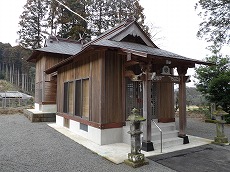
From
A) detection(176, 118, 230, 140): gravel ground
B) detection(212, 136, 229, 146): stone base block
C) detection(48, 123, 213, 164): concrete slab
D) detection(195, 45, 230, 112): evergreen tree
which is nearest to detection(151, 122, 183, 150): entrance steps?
detection(48, 123, 213, 164): concrete slab

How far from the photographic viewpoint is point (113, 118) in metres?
6.38

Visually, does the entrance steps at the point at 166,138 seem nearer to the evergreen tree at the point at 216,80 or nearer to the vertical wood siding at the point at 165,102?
the vertical wood siding at the point at 165,102

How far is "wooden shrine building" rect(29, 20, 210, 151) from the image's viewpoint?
5.59 meters

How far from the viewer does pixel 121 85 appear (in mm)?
6555

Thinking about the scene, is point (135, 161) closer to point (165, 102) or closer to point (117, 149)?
point (117, 149)

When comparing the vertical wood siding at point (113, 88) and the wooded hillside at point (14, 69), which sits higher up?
the wooded hillside at point (14, 69)

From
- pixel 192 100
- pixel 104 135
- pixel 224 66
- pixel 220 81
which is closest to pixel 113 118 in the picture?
pixel 104 135

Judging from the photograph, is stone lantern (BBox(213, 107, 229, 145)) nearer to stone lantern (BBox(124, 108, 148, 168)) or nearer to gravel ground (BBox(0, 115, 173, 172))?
gravel ground (BBox(0, 115, 173, 172))

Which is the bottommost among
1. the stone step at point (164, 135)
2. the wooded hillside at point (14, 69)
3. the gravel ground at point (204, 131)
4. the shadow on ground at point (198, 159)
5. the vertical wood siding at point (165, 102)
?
the gravel ground at point (204, 131)

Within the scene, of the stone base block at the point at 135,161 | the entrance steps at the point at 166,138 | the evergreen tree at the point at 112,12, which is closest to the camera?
the stone base block at the point at 135,161

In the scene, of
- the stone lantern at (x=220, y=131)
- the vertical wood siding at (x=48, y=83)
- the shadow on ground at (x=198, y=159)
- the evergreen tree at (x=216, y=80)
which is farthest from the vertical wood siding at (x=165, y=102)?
the vertical wood siding at (x=48, y=83)

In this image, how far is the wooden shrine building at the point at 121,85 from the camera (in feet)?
18.3

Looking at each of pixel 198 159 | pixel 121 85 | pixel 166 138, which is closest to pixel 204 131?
pixel 166 138

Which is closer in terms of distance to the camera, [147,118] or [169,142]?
[147,118]
